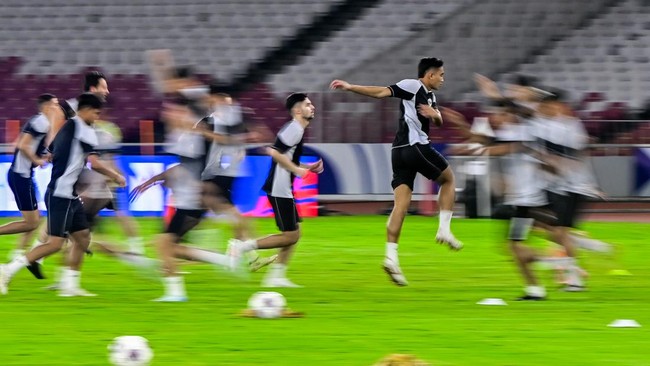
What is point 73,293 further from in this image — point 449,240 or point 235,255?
point 449,240

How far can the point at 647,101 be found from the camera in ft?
85.2

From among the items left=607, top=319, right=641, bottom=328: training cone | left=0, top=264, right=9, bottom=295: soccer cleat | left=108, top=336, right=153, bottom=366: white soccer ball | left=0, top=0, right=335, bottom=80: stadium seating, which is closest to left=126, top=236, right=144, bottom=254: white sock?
left=0, top=264, right=9, bottom=295: soccer cleat

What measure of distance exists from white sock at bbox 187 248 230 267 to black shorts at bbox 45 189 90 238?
1.19 meters

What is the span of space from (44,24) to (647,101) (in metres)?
13.7

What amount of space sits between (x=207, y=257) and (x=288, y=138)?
1383 mm

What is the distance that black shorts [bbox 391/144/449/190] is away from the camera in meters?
12.2

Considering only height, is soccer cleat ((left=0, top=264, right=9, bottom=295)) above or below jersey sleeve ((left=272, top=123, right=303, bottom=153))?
below

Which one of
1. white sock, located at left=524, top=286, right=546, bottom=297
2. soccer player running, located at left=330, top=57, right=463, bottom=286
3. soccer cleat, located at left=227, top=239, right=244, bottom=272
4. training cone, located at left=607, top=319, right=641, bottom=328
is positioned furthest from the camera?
soccer cleat, located at left=227, top=239, right=244, bottom=272

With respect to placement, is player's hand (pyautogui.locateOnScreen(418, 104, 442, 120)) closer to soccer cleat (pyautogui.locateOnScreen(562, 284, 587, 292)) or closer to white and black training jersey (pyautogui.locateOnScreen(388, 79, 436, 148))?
white and black training jersey (pyautogui.locateOnScreen(388, 79, 436, 148))

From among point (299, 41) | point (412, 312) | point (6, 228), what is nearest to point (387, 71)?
point (299, 41)

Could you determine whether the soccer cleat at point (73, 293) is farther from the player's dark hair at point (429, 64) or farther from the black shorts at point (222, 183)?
the player's dark hair at point (429, 64)

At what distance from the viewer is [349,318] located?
10156 millimetres

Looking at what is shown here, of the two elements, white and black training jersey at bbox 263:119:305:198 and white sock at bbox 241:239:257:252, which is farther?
white sock at bbox 241:239:257:252

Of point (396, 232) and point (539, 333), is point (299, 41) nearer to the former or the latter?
point (396, 232)
